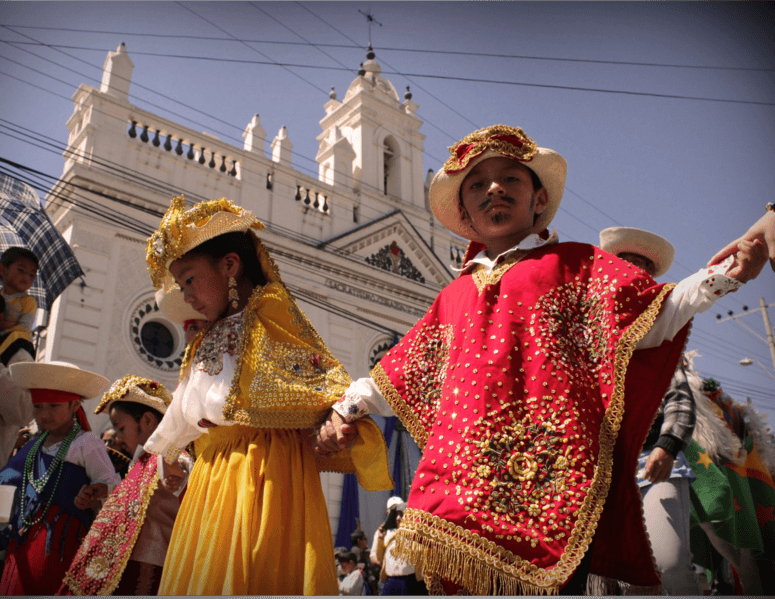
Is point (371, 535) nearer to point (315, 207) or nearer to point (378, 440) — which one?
point (315, 207)

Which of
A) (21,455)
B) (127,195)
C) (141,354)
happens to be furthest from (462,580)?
(127,195)

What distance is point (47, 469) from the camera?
145 inches

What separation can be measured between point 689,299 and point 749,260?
7.7 inches

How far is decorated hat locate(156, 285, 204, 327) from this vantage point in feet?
10.2

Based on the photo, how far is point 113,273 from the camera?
10.4 m

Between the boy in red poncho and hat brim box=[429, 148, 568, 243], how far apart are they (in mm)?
96

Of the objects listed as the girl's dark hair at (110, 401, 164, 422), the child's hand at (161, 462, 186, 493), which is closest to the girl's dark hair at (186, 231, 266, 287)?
the child's hand at (161, 462, 186, 493)

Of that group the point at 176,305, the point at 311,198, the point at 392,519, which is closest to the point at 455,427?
the point at 176,305

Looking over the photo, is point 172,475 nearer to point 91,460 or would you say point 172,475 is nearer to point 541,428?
point 91,460

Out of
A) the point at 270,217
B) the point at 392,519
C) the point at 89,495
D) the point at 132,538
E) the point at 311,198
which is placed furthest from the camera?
the point at 311,198

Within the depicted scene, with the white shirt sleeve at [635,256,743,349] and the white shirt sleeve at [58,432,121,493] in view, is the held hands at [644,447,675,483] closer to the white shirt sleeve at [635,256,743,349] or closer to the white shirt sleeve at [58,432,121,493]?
the white shirt sleeve at [635,256,743,349]

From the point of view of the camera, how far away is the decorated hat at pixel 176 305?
3100 mm

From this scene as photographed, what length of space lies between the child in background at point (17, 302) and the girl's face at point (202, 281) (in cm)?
248

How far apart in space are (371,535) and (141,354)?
4.80m
